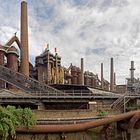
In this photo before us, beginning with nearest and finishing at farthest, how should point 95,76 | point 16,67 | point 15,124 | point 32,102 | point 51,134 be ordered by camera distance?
point 15,124
point 51,134
point 32,102
point 16,67
point 95,76

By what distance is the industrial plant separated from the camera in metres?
18.7

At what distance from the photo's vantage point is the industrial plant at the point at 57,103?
18719mm

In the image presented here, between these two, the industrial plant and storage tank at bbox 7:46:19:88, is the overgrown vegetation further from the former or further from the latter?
storage tank at bbox 7:46:19:88

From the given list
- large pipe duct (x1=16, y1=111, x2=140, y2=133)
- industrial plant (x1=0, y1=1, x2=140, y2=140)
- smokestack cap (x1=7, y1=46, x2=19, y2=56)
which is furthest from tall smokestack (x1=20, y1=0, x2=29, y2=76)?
large pipe duct (x1=16, y1=111, x2=140, y2=133)

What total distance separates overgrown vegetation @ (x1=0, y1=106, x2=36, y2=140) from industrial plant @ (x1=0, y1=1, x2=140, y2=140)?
53 centimetres

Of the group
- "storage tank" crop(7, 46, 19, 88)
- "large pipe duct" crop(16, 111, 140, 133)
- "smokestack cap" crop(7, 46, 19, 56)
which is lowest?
"large pipe duct" crop(16, 111, 140, 133)

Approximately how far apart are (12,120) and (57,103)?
1369 centimetres

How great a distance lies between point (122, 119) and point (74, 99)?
1015 centimetres

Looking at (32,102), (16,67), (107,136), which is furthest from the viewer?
(16,67)

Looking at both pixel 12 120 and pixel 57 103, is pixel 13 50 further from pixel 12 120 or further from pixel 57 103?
pixel 12 120

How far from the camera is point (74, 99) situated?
97.1 feet

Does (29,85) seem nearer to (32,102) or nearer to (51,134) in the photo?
(32,102)

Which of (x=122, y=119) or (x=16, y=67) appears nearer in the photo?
(x=122, y=119)

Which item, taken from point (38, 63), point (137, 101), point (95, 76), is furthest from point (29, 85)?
point (95, 76)
